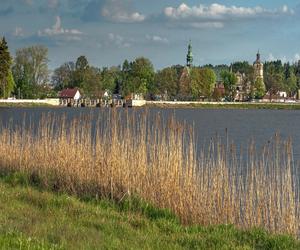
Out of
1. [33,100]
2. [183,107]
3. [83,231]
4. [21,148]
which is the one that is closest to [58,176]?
[21,148]

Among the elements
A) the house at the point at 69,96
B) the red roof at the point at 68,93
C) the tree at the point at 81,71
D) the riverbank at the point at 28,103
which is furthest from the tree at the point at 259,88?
the riverbank at the point at 28,103

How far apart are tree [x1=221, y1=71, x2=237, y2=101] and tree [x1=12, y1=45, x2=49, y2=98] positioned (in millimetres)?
46083

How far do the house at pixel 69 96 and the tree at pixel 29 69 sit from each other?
9866 mm

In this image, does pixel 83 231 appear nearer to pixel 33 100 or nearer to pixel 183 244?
pixel 183 244

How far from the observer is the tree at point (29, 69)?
112375mm

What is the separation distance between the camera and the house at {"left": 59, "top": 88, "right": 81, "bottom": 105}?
410 ft

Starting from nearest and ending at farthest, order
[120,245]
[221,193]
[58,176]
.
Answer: [120,245] < [221,193] < [58,176]

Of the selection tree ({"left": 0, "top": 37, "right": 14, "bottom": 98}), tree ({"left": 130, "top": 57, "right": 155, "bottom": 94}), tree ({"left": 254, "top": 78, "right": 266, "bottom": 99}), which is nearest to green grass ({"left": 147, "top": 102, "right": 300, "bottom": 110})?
tree ({"left": 254, "top": 78, "right": 266, "bottom": 99})

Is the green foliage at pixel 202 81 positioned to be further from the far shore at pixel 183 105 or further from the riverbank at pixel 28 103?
the riverbank at pixel 28 103

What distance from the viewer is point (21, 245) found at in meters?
→ 7.04

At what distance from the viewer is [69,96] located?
428ft

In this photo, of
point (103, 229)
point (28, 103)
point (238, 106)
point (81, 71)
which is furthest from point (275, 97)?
point (103, 229)

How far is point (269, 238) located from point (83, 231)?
3105 mm

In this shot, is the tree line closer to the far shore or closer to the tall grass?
the far shore
